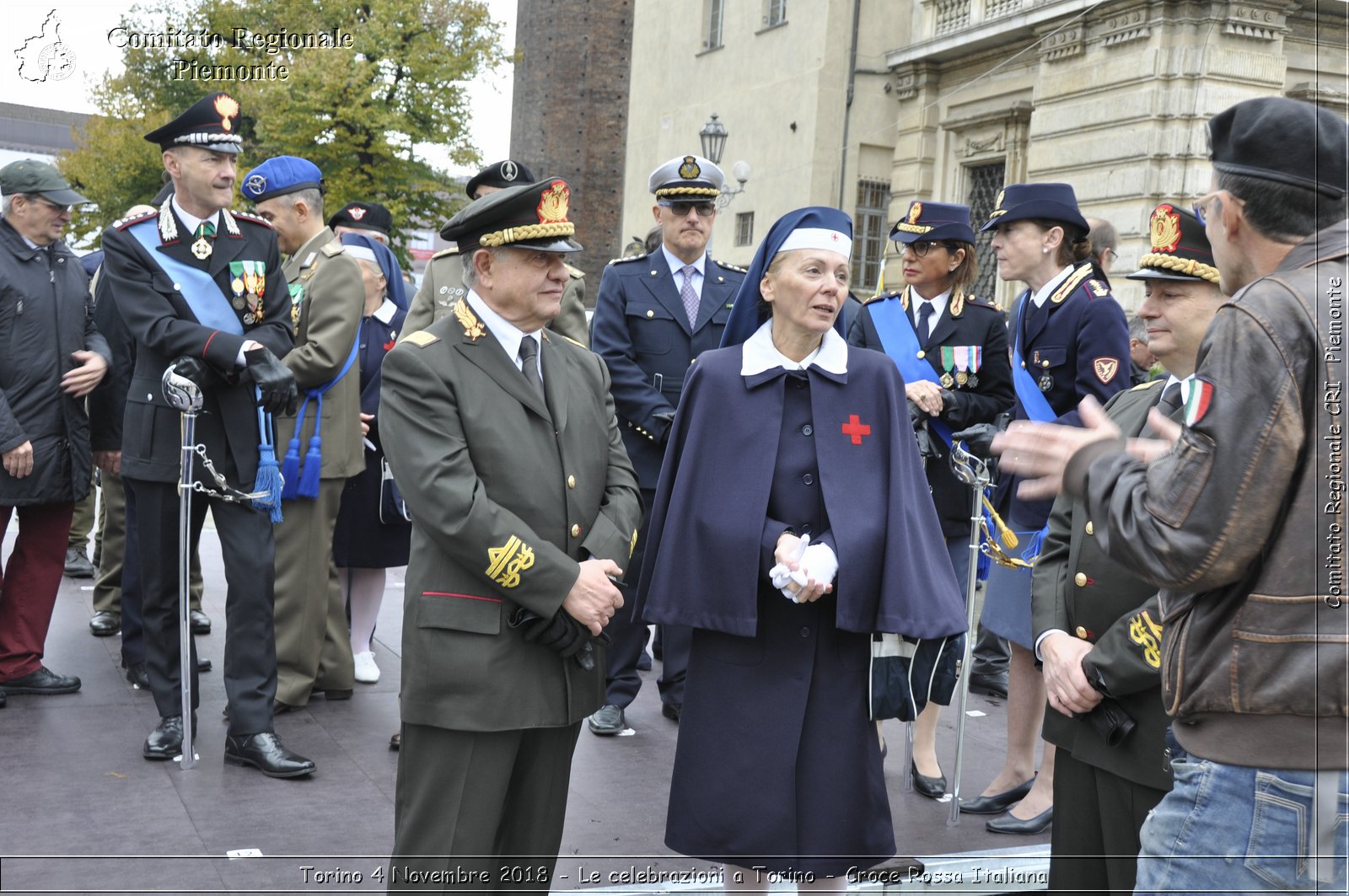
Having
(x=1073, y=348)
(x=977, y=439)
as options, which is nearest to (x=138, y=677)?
(x=977, y=439)

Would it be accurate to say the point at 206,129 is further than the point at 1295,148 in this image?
Yes

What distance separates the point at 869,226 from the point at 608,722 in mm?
19198

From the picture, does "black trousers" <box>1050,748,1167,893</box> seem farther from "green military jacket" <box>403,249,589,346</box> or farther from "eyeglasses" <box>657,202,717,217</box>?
"eyeglasses" <box>657,202,717,217</box>

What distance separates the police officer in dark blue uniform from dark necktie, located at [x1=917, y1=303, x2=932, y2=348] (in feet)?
3.02

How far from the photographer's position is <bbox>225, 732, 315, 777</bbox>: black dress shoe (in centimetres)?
512

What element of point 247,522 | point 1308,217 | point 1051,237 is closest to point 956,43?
point 1051,237

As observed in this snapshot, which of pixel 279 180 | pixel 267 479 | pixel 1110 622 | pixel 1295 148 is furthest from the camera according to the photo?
pixel 279 180

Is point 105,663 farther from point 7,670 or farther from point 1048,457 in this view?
point 1048,457

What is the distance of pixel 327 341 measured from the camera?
19.1 feet

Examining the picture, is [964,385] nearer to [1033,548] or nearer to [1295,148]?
[1033,548]

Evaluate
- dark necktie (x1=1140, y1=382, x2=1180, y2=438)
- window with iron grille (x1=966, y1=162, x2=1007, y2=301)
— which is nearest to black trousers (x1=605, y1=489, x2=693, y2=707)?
dark necktie (x1=1140, y1=382, x2=1180, y2=438)

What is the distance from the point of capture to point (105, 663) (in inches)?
267

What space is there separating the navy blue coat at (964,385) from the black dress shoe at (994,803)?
3.72 feet

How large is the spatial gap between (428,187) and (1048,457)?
24.7m
